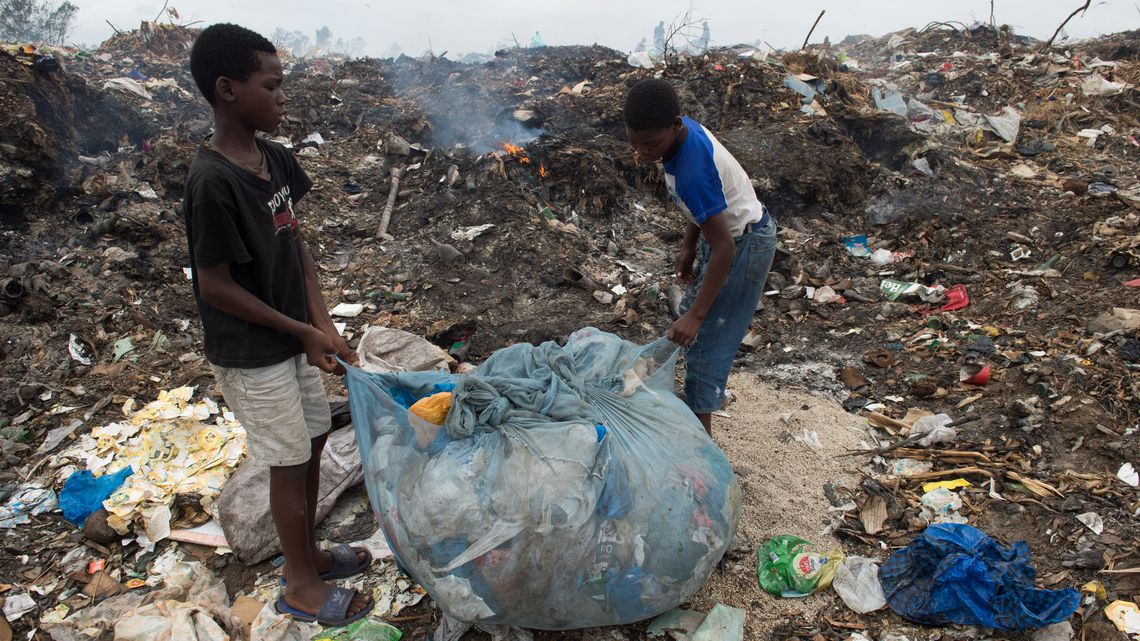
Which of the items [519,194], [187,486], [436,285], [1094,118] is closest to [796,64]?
[1094,118]

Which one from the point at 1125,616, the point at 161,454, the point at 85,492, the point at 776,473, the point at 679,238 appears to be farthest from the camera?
the point at 679,238

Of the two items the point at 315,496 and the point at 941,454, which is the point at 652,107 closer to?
the point at 315,496

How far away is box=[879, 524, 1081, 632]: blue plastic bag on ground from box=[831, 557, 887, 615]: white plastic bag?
1.3 inches

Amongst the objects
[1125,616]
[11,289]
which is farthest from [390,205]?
[1125,616]

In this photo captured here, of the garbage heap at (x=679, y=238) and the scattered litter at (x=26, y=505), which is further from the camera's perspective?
the garbage heap at (x=679, y=238)

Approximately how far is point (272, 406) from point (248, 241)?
1.64 ft

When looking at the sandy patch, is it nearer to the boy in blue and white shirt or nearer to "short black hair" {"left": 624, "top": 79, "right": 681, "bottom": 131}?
the boy in blue and white shirt

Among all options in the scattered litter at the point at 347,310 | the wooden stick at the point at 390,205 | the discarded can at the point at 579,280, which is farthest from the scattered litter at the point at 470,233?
the scattered litter at the point at 347,310

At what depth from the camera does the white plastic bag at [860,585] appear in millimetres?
2078

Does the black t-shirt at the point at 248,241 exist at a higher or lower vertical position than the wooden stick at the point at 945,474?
higher

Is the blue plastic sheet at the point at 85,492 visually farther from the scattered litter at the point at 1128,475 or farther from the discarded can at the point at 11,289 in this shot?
the scattered litter at the point at 1128,475

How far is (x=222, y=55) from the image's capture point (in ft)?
5.09

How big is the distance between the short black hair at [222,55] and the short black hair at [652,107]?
1.10 metres

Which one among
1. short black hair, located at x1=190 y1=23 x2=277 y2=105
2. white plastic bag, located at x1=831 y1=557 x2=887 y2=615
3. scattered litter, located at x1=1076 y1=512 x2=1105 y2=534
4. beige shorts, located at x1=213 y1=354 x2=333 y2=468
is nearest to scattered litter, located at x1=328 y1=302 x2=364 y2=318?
beige shorts, located at x1=213 y1=354 x2=333 y2=468
